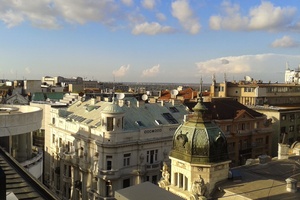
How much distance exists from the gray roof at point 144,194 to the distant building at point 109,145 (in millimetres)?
29939

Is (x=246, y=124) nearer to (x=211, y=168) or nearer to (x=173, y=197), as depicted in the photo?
(x=211, y=168)

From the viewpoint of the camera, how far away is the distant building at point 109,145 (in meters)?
46.9

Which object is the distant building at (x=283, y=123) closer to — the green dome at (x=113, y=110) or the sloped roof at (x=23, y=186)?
the green dome at (x=113, y=110)

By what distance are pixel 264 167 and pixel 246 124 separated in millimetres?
30947

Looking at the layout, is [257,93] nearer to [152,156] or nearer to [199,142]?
[152,156]

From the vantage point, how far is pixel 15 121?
35594mm

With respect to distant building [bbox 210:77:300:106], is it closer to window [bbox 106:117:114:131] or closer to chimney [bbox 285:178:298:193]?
window [bbox 106:117:114:131]

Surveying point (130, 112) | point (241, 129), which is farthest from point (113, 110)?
point (241, 129)

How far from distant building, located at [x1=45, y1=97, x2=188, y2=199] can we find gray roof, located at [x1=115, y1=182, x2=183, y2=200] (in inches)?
1179

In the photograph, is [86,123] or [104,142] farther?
[86,123]

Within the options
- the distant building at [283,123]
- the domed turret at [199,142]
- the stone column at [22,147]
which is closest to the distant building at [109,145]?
the stone column at [22,147]

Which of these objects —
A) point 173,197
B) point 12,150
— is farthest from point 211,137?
point 12,150

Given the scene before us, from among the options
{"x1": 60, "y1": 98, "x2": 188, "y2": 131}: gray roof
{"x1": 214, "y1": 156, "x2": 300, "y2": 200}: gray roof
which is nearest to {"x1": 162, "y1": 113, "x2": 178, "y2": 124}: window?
{"x1": 60, "y1": 98, "x2": 188, "y2": 131}: gray roof

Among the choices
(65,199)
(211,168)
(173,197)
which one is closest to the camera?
(173,197)
